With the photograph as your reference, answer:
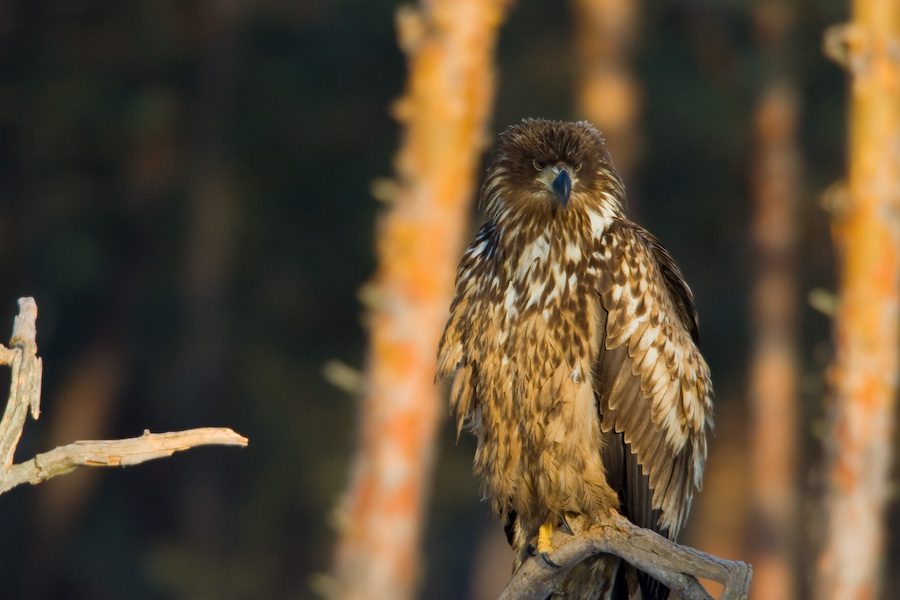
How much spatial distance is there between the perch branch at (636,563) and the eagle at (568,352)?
0.11 m

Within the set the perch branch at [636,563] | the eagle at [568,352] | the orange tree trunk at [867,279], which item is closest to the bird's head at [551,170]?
the eagle at [568,352]

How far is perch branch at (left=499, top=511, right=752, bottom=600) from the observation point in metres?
3.57

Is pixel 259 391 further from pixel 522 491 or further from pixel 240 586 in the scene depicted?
pixel 522 491

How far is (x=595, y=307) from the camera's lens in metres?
4.60

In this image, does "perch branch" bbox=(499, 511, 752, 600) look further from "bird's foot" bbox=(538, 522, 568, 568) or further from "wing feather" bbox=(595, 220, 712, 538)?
"wing feather" bbox=(595, 220, 712, 538)

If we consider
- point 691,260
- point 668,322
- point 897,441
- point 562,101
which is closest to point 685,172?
point 691,260

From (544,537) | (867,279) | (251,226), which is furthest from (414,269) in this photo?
(251,226)

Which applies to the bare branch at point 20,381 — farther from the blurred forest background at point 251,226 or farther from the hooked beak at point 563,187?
the blurred forest background at point 251,226

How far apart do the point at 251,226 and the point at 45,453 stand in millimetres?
16307


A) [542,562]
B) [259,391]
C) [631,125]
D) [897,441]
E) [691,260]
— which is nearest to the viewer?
[542,562]

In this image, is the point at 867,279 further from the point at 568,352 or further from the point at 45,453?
the point at 45,453

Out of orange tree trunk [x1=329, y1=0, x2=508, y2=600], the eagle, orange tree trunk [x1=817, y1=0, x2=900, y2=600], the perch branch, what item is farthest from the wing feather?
orange tree trunk [x1=817, y1=0, x2=900, y2=600]

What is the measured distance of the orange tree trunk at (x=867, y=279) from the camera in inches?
345

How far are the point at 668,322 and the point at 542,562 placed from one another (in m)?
1.02
